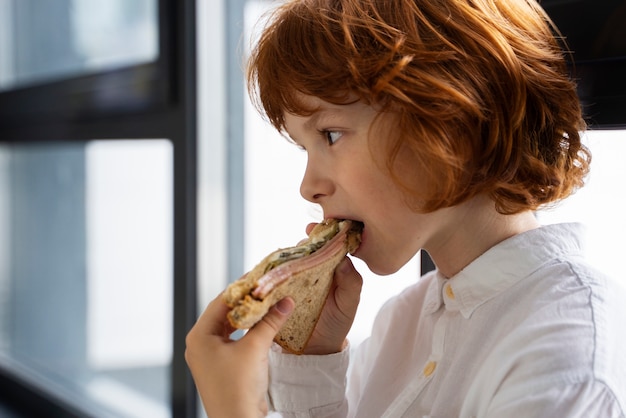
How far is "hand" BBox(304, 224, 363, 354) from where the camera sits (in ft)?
3.70

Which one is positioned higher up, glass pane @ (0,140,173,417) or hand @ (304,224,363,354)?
hand @ (304,224,363,354)

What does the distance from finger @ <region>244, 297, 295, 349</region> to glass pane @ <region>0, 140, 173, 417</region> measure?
1117 millimetres

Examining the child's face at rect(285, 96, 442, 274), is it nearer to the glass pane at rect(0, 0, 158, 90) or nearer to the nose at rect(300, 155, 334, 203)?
the nose at rect(300, 155, 334, 203)

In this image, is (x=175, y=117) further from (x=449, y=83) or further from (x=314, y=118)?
(x=449, y=83)

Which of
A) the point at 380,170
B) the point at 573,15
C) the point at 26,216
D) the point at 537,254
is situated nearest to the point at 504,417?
the point at 537,254

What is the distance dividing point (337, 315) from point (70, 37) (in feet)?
6.37

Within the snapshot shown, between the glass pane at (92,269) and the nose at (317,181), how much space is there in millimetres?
1102

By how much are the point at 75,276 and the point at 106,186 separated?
44 cm

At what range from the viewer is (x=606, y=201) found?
113 centimetres

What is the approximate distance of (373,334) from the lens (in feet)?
3.93

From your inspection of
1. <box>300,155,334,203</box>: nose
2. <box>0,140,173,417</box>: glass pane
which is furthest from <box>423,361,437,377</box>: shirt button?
<box>0,140,173,417</box>: glass pane

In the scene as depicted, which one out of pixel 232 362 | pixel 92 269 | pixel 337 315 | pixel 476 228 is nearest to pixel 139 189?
pixel 92 269

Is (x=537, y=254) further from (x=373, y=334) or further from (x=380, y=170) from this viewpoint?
(x=373, y=334)

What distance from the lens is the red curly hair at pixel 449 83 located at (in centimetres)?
86
